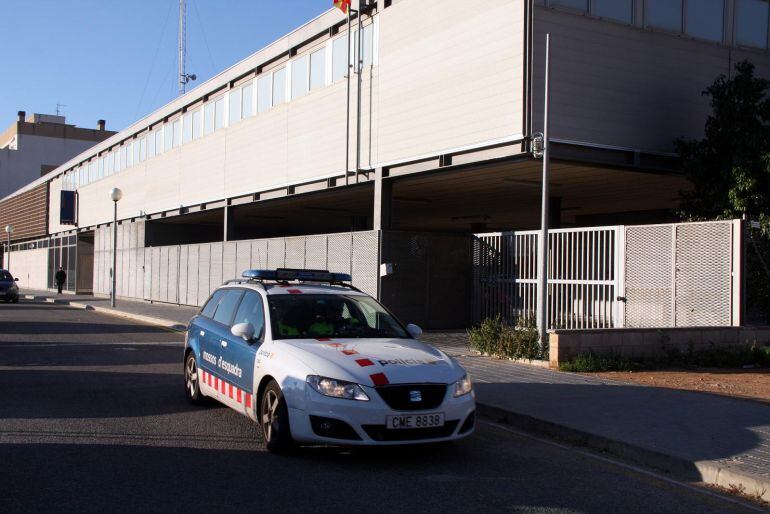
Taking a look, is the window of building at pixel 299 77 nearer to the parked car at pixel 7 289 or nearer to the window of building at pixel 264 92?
the window of building at pixel 264 92

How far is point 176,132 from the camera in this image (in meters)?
35.4

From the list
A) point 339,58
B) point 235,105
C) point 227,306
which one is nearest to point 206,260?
point 235,105

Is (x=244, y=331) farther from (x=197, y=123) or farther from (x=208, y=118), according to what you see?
(x=197, y=123)

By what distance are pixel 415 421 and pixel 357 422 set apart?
50 cm

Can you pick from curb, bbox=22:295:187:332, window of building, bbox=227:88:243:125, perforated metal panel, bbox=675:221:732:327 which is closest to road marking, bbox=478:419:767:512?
perforated metal panel, bbox=675:221:732:327

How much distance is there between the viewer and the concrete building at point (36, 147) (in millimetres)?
88312

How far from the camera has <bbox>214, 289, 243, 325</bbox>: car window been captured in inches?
348

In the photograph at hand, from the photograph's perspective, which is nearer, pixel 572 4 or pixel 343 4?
pixel 572 4

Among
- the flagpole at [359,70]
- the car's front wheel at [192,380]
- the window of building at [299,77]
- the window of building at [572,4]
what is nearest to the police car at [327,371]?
the car's front wheel at [192,380]

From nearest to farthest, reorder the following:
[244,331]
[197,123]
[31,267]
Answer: [244,331] < [197,123] < [31,267]

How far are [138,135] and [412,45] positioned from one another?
25.4 meters

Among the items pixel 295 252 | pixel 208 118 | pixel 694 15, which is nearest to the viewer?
pixel 694 15

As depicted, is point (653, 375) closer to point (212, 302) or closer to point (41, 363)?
point (212, 302)

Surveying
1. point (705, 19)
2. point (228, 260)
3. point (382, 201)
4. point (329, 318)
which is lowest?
point (329, 318)
